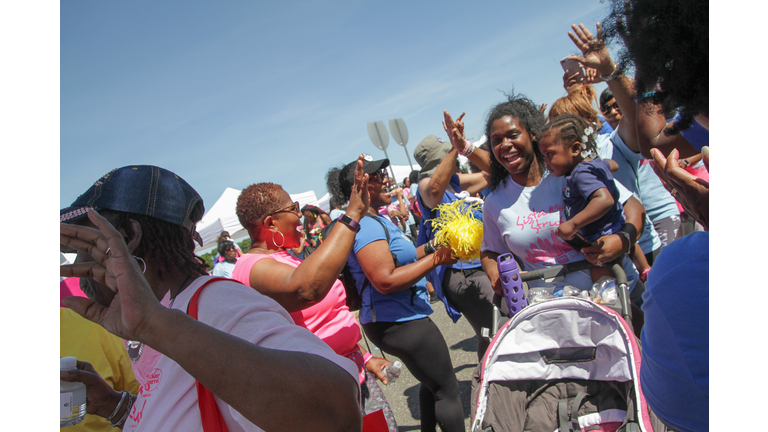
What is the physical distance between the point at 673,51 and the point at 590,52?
5.30ft

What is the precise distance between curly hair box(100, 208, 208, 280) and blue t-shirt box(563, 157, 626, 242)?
2036 mm

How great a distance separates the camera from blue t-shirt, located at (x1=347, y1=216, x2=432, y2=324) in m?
2.70

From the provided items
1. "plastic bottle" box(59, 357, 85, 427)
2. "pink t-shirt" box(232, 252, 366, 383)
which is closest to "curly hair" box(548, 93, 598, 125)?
"pink t-shirt" box(232, 252, 366, 383)

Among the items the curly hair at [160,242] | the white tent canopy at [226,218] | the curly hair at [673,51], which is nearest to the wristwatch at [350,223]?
the curly hair at [160,242]

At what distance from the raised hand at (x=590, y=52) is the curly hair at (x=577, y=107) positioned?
0.68 m

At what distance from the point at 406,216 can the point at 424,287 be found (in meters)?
7.95

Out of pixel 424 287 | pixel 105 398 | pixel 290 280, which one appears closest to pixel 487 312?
pixel 424 287

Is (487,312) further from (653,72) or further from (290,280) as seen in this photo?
(653,72)

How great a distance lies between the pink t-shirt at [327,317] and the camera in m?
2.31

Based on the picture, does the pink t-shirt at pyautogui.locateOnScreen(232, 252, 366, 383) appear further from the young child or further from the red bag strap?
the young child

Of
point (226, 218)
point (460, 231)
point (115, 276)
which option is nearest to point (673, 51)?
point (115, 276)

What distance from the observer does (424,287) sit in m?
2.94

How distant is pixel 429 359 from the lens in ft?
8.79

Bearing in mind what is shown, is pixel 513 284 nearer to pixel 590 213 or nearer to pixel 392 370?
pixel 590 213
